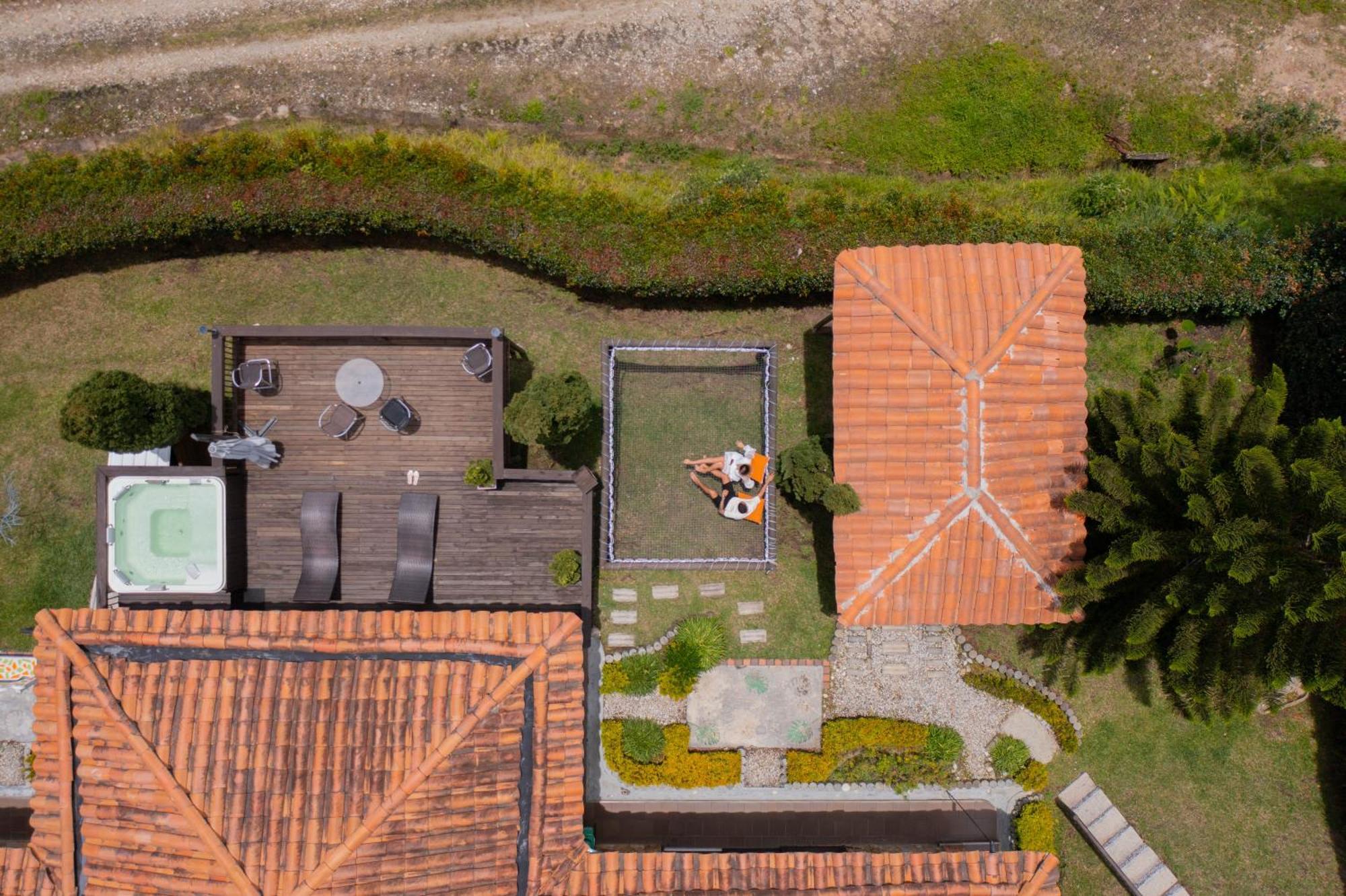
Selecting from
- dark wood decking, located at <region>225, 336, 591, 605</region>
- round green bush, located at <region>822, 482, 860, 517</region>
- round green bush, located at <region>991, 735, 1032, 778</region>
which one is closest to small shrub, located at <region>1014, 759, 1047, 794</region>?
round green bush, located at <region>991, 735, 1032, 778</region>

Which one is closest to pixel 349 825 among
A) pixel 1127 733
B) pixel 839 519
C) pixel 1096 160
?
pixel 839 519

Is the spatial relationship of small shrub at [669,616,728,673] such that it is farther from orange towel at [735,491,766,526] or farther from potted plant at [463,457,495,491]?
potted plant at [463,457,495,491]

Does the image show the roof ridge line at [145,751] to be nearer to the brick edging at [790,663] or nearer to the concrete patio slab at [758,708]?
the concrete patio slab at [758,708]

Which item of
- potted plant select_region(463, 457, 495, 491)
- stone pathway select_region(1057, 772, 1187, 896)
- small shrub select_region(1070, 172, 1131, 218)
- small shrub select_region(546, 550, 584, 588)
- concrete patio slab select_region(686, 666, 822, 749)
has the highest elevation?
small shrub select_region(1070, 172, 1131, 218)

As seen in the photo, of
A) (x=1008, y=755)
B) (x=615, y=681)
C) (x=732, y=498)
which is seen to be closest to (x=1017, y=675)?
(x=1008, y=755)

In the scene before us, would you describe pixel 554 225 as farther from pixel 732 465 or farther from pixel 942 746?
pixel 942 746

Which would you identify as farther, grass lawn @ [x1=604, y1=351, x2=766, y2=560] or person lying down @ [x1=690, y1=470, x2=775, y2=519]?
grass lawn @ [x1=604, y1=351, x2=766, y2=560]
